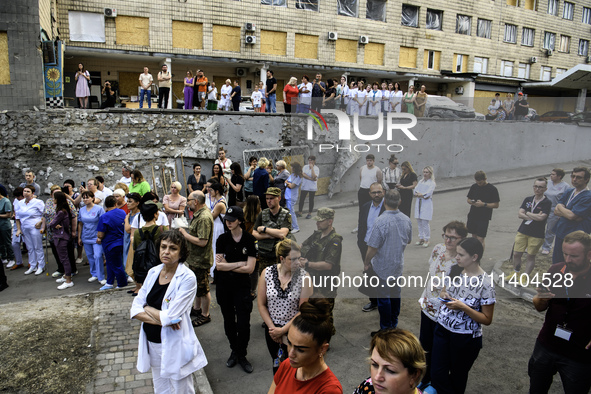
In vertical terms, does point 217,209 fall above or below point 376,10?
below

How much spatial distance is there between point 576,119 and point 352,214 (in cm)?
247

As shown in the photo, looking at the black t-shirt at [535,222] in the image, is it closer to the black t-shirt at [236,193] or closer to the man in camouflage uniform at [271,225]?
the man in camouflage uniform at [271,225]

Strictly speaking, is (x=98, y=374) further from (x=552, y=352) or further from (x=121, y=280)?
(x=552, y=352)

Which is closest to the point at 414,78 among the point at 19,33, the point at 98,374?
the point at 19,33

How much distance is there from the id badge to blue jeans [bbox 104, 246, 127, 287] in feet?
21.7

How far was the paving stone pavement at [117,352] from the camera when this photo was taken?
438 centimetres

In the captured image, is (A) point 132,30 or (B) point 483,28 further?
(B) point 483,28

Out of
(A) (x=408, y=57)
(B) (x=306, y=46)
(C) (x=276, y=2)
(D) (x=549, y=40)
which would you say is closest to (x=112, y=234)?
(C) (x=276, y=2)

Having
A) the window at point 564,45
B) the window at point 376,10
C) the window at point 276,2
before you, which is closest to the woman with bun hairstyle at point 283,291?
the window at point 276,2

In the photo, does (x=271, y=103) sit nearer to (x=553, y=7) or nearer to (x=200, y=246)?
(x=200, y=246)

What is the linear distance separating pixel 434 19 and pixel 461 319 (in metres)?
30.1

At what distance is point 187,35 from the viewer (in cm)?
2186

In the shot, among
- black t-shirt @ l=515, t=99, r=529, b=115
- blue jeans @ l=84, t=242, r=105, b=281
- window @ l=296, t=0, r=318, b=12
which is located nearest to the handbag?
blue jeans @ l=84, t=242, r=105, b=281

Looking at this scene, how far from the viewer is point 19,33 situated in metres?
11.9
